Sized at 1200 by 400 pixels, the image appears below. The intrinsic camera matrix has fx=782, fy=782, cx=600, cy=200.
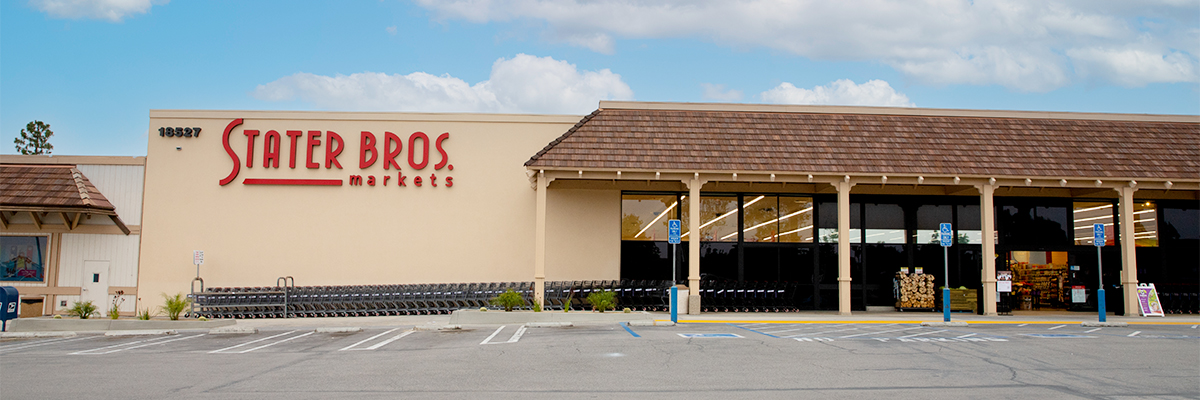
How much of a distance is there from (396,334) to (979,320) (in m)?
13.9

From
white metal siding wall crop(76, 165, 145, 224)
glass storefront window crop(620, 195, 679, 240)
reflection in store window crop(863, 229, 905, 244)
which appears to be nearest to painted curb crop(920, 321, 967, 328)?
reflection in store window crop(863, 229, 905, 244)

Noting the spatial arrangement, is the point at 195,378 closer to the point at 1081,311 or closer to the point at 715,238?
the point at 715,238

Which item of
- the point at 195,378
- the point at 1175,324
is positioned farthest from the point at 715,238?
the point at 195,378

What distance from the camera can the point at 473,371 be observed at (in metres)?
9.99

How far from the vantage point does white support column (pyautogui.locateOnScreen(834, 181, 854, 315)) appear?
20.2m

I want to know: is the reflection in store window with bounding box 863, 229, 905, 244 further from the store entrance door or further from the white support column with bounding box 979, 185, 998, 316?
the store entrance door

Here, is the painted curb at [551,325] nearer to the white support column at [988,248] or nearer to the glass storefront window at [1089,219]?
the white support column at [988,248]

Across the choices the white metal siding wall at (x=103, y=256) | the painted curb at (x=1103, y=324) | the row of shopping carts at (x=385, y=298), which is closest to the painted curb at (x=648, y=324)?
the row of shopping carts at (x=385, y=298)

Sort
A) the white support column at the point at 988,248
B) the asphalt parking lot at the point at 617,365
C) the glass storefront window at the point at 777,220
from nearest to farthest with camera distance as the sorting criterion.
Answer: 1. the asphalt parking lot at the point at 617,365
2. the white support column at the point at 988,248
3. the glass storefront window at the point at 777,220

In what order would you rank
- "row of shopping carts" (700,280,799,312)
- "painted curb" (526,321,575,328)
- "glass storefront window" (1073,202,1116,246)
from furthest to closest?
"glass storefront window" (1073,202,1116,246), "row of shopping carts" (700,280,799,312), "painted curb" (526,321,575,328)

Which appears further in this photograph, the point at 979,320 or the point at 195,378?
the point at 979,320

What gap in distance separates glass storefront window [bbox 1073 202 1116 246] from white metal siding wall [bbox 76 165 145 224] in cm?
2811

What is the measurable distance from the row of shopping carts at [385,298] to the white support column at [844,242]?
15.6 feet

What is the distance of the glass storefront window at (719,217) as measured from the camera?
23.0 m
